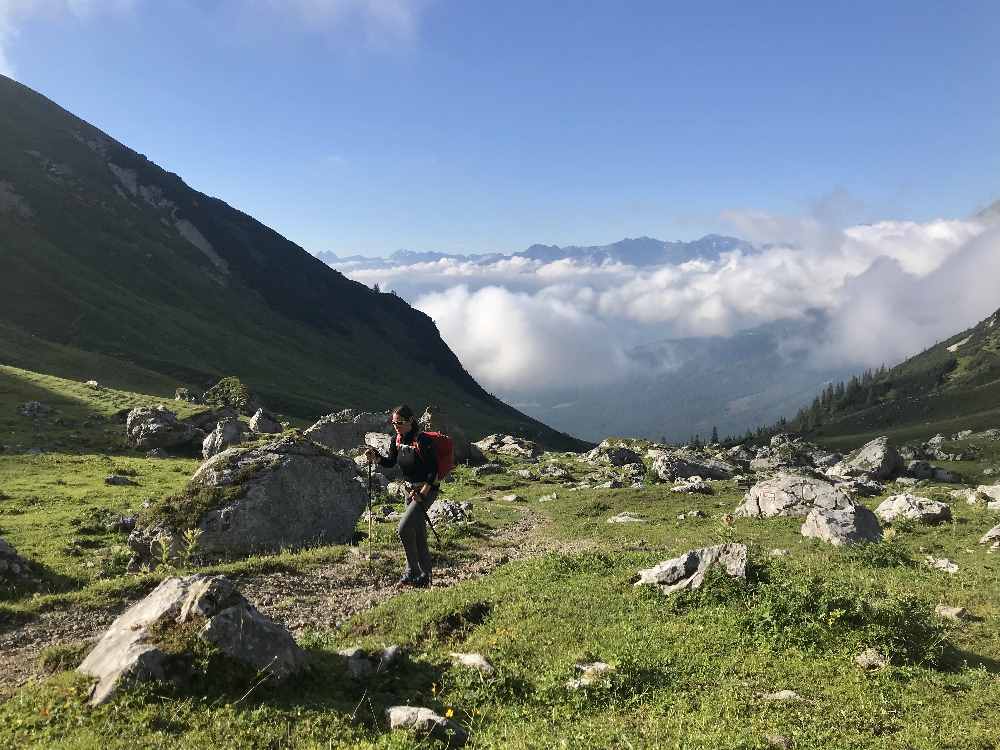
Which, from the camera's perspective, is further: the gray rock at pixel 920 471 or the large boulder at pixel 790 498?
the gray rock at pixel 920 471

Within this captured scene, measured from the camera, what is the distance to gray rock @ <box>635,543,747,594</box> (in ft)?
48.5

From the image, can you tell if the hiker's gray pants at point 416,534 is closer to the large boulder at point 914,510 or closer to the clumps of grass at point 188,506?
the clumps of grass at point 188,506

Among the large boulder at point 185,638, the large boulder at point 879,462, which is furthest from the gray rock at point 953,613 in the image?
the large boulder at point 879,462

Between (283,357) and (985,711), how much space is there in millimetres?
177429

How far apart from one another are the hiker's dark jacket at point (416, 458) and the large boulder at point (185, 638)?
5894 mm

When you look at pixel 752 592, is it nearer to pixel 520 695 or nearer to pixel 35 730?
pixel 520 695

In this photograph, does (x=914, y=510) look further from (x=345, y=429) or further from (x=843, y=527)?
(x=345, y=429)

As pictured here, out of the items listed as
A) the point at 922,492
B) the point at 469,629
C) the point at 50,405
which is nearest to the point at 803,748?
the point at 469,629

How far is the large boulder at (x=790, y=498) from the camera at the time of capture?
31.4 metres

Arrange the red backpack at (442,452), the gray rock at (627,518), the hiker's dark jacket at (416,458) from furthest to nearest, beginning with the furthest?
the gray rock at (627,518), the red backpack at (442,452), the hiker's dark jacket at (416,458)

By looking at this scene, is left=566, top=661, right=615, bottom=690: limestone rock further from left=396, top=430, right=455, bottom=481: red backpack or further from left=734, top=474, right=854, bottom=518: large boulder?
left=734, top=474, right=854, bottom=518: large boulder

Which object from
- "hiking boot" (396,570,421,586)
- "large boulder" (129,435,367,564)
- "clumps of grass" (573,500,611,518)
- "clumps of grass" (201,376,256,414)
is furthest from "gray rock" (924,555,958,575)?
"clumps of grass" (201,376,256,414)

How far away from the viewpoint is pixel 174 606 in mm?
10602

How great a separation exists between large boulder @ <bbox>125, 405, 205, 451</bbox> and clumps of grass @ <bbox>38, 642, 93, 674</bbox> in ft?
142
